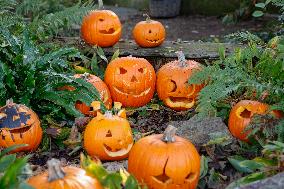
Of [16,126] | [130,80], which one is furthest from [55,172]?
[130,80]

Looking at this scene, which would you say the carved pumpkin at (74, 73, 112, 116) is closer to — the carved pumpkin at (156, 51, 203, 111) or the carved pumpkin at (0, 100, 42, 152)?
the carved pumpkin at (156, 51, 203, 111)

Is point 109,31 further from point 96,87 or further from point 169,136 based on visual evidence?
point 169,136

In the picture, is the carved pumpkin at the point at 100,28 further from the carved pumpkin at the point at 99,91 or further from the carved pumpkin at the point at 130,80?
the carved pumpkin at the point at 99,91

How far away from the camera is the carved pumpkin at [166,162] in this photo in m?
2.98

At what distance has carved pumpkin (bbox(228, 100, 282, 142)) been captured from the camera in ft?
11.9

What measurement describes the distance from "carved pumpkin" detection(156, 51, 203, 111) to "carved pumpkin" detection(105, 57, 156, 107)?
0.12m

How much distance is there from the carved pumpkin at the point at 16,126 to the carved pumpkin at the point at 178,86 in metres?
1.35

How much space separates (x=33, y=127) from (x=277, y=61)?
5.80 feet

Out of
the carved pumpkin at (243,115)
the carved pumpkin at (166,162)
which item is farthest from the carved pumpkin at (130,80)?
the carved pumpkin at (166,162)

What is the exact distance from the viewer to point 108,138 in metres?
3.60

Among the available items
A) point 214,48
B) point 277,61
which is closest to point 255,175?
point 277,61

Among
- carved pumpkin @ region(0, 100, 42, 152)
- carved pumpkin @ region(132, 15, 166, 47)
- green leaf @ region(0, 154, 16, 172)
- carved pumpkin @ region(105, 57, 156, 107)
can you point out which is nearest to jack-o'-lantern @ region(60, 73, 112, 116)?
carved pumpkin @ region(105, 57, 156, 107)

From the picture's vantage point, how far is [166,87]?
4648mm

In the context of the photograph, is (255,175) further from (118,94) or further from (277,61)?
(118,94)
